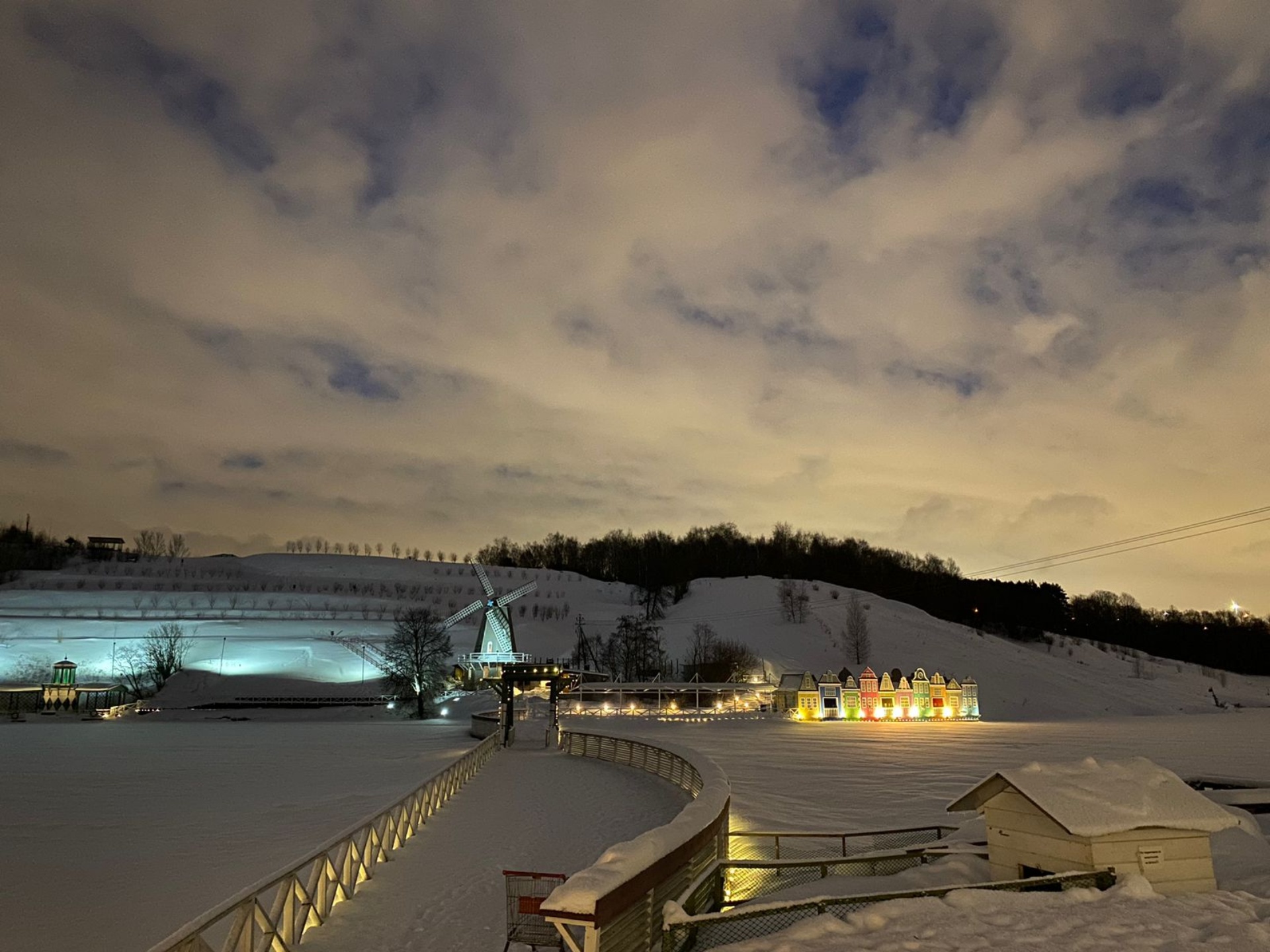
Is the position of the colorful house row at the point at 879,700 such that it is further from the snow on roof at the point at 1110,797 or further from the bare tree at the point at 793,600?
the bare tree at the point at 793,600

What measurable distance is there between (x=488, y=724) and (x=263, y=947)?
121 ft

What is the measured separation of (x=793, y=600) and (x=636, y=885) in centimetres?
12223

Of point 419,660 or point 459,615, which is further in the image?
point 459,615

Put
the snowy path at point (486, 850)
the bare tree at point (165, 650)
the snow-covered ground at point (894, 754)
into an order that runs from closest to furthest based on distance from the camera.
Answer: the snowy path at point (486, 850)
the snow-covered ground at point (894, 754)
the bare tree at point (165, 650)

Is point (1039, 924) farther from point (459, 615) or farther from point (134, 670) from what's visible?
point (134, 670)

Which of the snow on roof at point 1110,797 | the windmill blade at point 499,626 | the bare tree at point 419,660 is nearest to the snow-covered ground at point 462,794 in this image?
the snow on roof at point 1110,797

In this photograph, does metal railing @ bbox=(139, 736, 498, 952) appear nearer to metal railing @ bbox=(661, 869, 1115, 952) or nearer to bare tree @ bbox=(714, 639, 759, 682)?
metal railing @ bbox=(661, 869, 1115, 952)

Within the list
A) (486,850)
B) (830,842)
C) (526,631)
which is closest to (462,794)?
(486,850)

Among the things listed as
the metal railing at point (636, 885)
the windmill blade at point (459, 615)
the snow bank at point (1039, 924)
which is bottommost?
the snow bank at point (1039, 924)

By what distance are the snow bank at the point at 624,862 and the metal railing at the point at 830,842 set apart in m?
5.19

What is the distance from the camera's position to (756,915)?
7.78 meters

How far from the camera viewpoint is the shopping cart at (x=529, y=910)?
8500mm

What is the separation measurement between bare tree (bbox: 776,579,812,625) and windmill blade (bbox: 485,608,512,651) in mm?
55926

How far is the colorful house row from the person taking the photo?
60.8m
